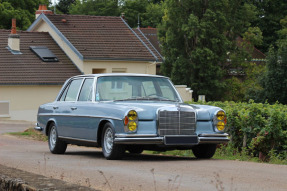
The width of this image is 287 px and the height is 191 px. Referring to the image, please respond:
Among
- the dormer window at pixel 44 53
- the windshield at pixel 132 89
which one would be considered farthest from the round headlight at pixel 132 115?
the dormer window at pixel 44 53

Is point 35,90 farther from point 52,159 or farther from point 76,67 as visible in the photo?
point 52,159

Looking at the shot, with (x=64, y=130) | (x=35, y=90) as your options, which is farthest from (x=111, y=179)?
(x=35, y=90)

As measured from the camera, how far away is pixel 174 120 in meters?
13.5

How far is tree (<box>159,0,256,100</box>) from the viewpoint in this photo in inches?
2458

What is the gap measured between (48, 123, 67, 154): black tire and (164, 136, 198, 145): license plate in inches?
133

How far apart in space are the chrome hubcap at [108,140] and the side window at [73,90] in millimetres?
2111

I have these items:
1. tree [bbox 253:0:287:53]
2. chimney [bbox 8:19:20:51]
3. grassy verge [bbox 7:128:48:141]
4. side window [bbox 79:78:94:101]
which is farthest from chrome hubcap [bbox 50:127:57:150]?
tree [bbox 253:0:287:53]

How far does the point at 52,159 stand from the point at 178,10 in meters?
51.3

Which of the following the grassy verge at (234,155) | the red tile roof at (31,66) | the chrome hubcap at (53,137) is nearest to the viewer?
the grassy verge at (234,155)

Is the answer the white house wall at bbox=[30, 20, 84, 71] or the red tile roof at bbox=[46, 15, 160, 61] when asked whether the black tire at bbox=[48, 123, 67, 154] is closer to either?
the red tile roof at bbox=[46, 15, 160, 61]

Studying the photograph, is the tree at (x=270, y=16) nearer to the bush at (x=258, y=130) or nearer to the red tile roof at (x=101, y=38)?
the red tile roof at (x=101, y=38)

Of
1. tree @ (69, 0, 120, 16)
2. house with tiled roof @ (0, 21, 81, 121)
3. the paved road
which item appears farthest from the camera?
tree @ (69, 0, 120, 16)

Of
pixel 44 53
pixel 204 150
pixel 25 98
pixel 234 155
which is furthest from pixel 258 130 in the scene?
pixel 44 53

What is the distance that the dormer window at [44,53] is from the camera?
52.9m
